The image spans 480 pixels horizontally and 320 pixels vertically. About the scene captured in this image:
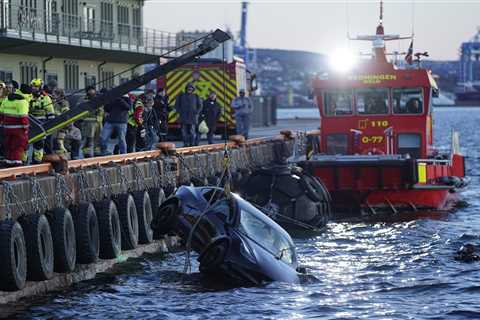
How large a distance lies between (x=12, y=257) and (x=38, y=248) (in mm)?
1111

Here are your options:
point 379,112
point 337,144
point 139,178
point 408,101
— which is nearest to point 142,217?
point 139,178

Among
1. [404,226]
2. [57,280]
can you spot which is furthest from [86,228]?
[404,226]

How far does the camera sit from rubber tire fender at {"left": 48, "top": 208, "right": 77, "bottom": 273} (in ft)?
68.7

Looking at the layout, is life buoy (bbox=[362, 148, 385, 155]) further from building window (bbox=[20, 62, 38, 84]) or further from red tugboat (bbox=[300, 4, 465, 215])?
building window (bbox=[20, 62, 38, 84])

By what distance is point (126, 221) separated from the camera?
81.6 feet

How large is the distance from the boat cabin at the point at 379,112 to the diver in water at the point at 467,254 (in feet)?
31.7

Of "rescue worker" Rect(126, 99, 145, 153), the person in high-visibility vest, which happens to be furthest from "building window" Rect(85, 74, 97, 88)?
the person in high-visibility vest

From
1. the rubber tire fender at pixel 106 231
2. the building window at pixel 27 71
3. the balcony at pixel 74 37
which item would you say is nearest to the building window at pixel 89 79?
the balcony at pixel 74 37

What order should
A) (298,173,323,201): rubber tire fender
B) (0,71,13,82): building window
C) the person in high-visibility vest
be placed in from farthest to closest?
1. (0,71,13,82): building window
2. (298,173,323,201): rubber tire fender
3. the person in high-visibility vest

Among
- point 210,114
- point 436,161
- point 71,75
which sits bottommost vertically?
point 436,161

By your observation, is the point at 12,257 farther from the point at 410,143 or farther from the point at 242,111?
the point at 242,111

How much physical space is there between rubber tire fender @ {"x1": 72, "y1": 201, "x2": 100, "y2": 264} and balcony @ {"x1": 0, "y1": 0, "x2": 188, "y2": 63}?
22021 mm

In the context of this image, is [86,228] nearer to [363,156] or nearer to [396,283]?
[396,283]

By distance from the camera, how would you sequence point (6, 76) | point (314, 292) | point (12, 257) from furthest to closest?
1. point (6, 76)
2. point (314, 292)
3. point (12, 257)
